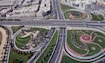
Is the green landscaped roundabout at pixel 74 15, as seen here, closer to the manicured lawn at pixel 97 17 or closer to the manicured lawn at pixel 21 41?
the manicured lawn at pixel 97 17

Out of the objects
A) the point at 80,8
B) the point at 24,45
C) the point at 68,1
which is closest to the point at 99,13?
the point at 80,8

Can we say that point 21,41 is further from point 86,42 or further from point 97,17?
point 97,17

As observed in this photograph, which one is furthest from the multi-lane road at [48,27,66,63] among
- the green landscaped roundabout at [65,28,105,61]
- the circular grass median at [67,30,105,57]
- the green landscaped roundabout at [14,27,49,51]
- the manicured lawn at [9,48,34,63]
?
the manicured lawn at [9,48,34,63]

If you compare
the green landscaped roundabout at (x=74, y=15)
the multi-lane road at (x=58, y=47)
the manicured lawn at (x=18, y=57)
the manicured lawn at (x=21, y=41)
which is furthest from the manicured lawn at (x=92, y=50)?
the manicured lawn at (x=21, y=41)

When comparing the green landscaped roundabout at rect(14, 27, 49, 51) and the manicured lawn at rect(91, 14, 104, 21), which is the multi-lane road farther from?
the manicured lawn at rect(91, 14, 104, 21)

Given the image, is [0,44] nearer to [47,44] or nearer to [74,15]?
[47,44]

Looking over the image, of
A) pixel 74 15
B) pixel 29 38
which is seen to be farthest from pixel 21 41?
pixel 74 15
